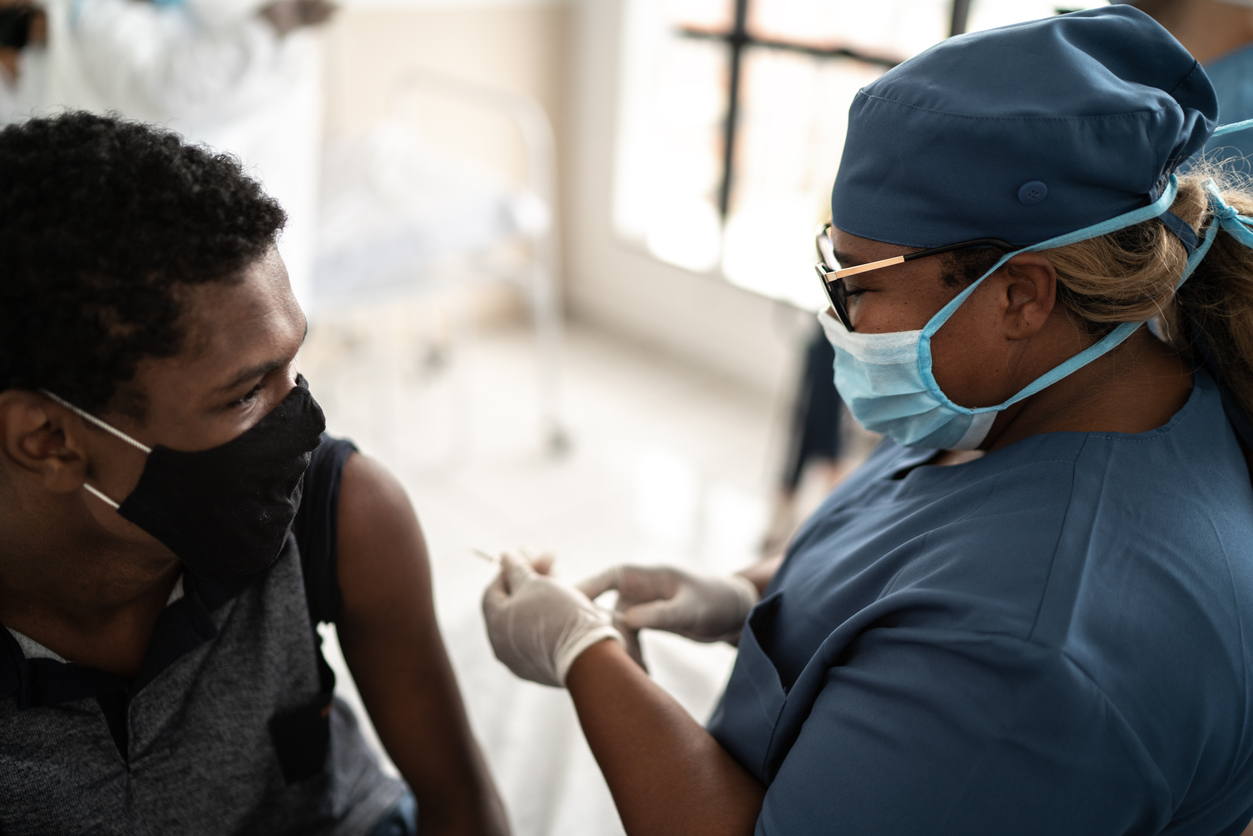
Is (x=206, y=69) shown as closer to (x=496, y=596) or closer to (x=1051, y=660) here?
(x=496, y=596)

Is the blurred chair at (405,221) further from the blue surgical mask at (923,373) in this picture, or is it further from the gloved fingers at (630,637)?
the blue surgical mask at (923,373)

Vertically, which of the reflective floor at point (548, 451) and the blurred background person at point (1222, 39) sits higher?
the blurred background person at point (1222, 39)

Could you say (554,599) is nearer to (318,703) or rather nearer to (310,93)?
(318,703)

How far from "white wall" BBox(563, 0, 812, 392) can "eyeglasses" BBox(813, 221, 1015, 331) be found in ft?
8.32

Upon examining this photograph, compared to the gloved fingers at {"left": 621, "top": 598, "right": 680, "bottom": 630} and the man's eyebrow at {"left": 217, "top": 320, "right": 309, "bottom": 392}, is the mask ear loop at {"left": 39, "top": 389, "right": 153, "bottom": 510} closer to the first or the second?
the man's eyebrow at {"left": 217, "top": 320, "right": 309, "bottom": 392}

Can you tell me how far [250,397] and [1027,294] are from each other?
0.76m

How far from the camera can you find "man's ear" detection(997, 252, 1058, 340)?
892 millimetres

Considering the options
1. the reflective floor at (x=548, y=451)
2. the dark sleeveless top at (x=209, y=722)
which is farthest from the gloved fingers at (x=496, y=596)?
the reflective floor at (x=548, y=451)

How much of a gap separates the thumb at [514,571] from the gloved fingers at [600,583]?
0.27 ft

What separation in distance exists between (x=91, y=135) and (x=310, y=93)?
67.5 inches

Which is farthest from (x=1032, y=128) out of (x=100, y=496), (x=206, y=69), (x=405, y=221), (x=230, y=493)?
(x=405, y=221)

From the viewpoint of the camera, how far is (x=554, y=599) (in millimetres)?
1146

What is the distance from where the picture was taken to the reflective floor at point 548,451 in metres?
2.94

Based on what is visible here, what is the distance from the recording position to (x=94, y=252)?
780 mm
